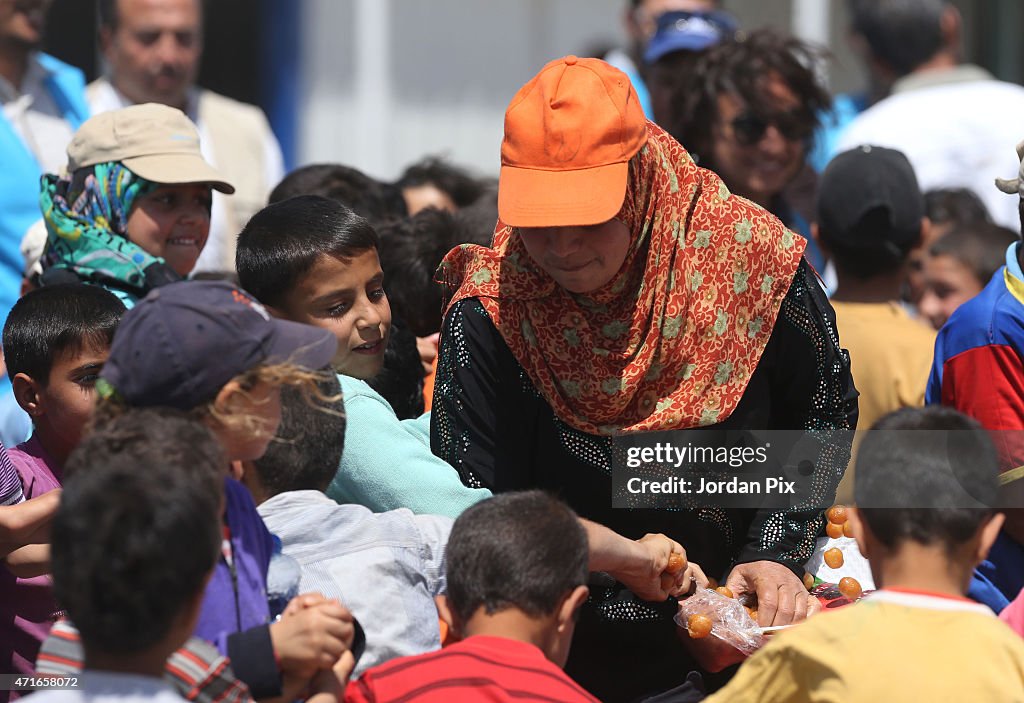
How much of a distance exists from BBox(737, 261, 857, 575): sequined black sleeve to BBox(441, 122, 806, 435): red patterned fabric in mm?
74

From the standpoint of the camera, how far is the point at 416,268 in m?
4.11

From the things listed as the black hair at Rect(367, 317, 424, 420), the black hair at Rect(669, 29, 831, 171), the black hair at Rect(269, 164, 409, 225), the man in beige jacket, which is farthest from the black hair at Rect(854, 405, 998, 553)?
the man in beige jacket

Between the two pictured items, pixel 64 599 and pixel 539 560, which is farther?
pixel 539 560

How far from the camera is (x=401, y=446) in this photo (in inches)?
121

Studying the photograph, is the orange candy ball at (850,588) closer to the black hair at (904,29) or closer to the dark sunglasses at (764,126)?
the dark sunglasses at (764,126)

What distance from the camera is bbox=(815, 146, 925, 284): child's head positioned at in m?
→ 4.31

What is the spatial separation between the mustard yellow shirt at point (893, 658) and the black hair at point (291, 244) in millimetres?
1496

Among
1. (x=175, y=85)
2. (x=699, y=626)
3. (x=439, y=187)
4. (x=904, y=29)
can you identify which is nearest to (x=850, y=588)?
(x=699, y=626)

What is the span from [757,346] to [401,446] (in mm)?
827

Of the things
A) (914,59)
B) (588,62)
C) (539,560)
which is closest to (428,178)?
(914,59)

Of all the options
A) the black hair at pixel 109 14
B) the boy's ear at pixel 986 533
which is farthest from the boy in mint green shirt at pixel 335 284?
the black hair at pixel 109 14

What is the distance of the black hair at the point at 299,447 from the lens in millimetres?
2795

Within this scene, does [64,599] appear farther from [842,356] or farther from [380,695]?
[842,356]

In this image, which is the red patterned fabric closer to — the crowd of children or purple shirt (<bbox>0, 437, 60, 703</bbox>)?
the crowd of children
